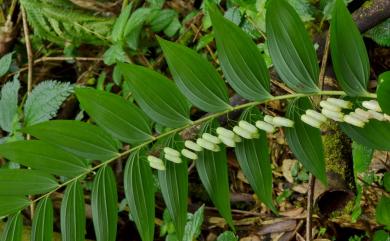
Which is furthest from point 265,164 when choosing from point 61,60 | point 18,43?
point 18,43

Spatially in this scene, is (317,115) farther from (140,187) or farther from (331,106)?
(140,187)

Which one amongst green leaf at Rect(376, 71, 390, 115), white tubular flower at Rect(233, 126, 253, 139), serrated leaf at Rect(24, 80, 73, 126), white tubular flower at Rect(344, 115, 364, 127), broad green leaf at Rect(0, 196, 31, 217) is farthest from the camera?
serrated leaf at Rect(24, 80, 73, 126)

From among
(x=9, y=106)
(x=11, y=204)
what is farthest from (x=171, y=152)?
(x=9, y=106)

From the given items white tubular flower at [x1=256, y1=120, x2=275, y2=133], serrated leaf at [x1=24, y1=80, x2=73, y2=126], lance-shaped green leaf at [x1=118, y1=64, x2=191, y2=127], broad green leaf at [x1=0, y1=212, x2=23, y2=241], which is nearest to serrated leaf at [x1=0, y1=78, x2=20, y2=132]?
serrated leaf at [x1=24, y1=80, x2=73, y2=126]

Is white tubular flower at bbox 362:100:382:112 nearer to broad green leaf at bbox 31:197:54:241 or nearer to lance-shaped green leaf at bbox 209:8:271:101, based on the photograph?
lance-shaped green leaf at bbox 209:8:271:101

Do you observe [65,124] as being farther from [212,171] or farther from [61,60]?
[61,60]

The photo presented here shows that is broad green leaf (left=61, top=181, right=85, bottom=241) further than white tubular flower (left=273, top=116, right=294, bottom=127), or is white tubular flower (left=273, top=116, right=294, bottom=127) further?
broad green leaf (left=61, top=181, right=85, bottom=241)
